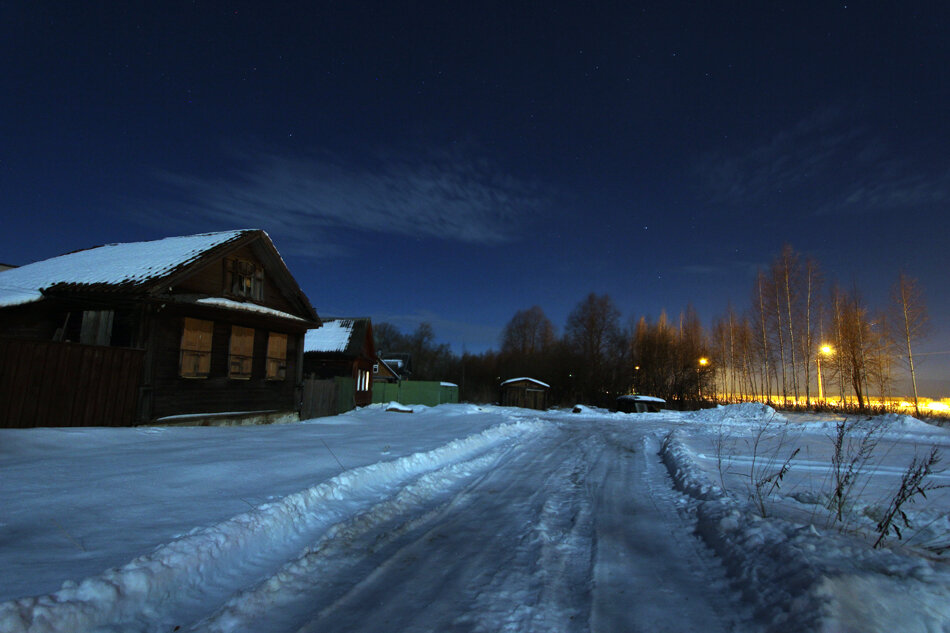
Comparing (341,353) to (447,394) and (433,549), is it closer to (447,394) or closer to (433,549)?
(447,394)

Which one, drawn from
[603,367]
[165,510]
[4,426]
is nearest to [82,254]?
[4,426]

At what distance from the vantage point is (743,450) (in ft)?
40.7

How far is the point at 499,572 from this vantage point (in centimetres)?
403

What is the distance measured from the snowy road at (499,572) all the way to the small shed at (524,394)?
34.0 metres

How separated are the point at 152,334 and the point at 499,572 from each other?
13225mm

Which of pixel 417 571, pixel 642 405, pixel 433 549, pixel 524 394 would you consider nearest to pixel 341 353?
pixel 524 394

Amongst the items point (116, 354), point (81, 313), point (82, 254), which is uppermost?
point (82, 254)

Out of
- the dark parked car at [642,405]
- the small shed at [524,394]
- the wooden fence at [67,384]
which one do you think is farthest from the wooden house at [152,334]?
the dark parked car at [642,405]

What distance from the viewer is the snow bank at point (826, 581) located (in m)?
2.84

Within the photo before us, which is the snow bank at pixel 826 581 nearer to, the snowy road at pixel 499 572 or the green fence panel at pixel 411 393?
the snowy road at pixel 499 572

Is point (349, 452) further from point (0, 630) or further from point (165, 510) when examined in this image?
point (0, 630)

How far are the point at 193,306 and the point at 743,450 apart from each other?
1634cm

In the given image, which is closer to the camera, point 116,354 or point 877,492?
point 877,492

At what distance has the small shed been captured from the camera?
40706 millimetres
